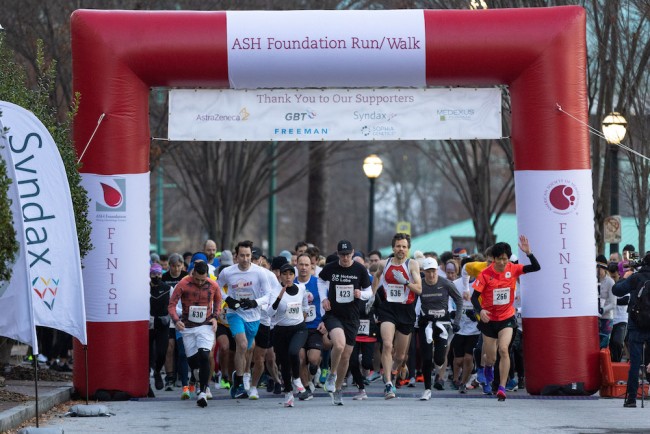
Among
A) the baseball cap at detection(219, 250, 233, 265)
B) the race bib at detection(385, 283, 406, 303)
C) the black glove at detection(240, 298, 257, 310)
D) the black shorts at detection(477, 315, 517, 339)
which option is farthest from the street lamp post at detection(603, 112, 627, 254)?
the black glove at detection(240, 298, 257, 310)

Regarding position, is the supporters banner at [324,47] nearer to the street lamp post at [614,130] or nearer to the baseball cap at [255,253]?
the baseball cap at [255,253]

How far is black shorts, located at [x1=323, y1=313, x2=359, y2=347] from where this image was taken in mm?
16780

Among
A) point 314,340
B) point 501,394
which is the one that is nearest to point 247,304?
point 314,340

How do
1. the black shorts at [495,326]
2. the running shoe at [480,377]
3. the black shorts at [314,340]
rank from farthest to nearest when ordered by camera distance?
the running shoe at [480,377] → the black shorts at [314,340] → the black shorts at [495,326]

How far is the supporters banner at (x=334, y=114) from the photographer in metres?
17.5

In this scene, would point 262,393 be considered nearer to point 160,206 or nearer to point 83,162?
point 83,162

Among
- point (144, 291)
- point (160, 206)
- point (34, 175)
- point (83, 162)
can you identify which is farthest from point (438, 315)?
point (160, 206)

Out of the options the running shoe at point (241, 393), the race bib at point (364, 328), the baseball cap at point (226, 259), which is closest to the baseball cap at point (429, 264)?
the race bib at point (364, 328)

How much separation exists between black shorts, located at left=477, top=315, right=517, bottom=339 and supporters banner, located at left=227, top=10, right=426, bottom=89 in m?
3.20

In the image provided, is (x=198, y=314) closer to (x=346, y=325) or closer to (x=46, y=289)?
(x=346, y=325)

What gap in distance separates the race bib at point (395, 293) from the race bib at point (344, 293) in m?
1.10

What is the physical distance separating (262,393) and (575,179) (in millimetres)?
5216

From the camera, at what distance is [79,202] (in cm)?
1673

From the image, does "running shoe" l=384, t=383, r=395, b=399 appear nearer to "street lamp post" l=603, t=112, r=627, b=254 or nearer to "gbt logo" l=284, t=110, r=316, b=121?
"gbt logo" l=284, t=110, r=316, b=121
